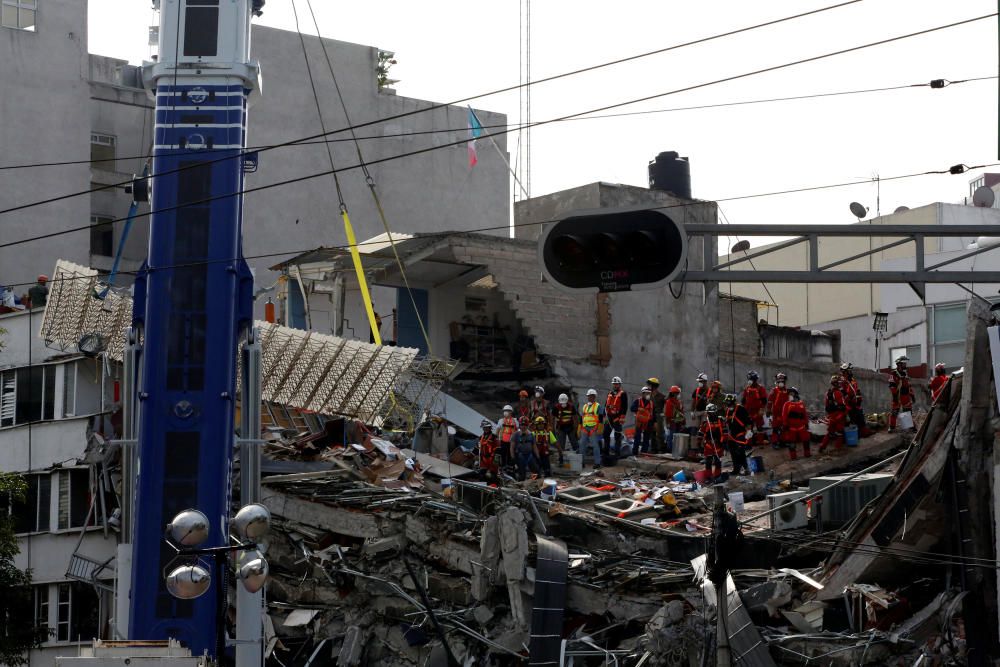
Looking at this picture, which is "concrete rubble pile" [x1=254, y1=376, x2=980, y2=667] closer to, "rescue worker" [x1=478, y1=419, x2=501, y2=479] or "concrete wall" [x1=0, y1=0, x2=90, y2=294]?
"rescue worker" [x1=478, y1=419, x2=501, y2=479]

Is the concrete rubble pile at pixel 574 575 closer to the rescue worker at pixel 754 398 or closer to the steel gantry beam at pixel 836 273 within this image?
the rescue worker at pixel 754 398

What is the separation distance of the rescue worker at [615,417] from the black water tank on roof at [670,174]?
14863 mm

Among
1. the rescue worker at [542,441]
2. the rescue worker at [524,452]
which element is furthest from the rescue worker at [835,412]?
the rescue worker at [524,452]

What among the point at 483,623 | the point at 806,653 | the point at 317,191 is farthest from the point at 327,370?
the point at 317,191

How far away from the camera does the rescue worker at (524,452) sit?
26.3 m

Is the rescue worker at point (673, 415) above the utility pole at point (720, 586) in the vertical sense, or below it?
above

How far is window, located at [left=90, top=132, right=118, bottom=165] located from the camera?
45531 millimetres

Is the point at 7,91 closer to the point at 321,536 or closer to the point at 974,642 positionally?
the point at 321,536

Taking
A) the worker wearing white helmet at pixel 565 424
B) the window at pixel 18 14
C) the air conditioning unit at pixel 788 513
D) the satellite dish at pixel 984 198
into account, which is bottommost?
the air conditioning unit at pixel 788 513

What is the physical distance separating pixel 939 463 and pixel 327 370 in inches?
486

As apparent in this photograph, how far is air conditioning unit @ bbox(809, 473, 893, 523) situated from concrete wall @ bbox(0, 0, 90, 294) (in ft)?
90.4

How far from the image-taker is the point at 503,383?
36.2 metres

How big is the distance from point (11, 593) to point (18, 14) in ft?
80.8

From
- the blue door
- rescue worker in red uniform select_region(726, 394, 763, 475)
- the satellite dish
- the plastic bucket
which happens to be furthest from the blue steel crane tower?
the satellite dish
